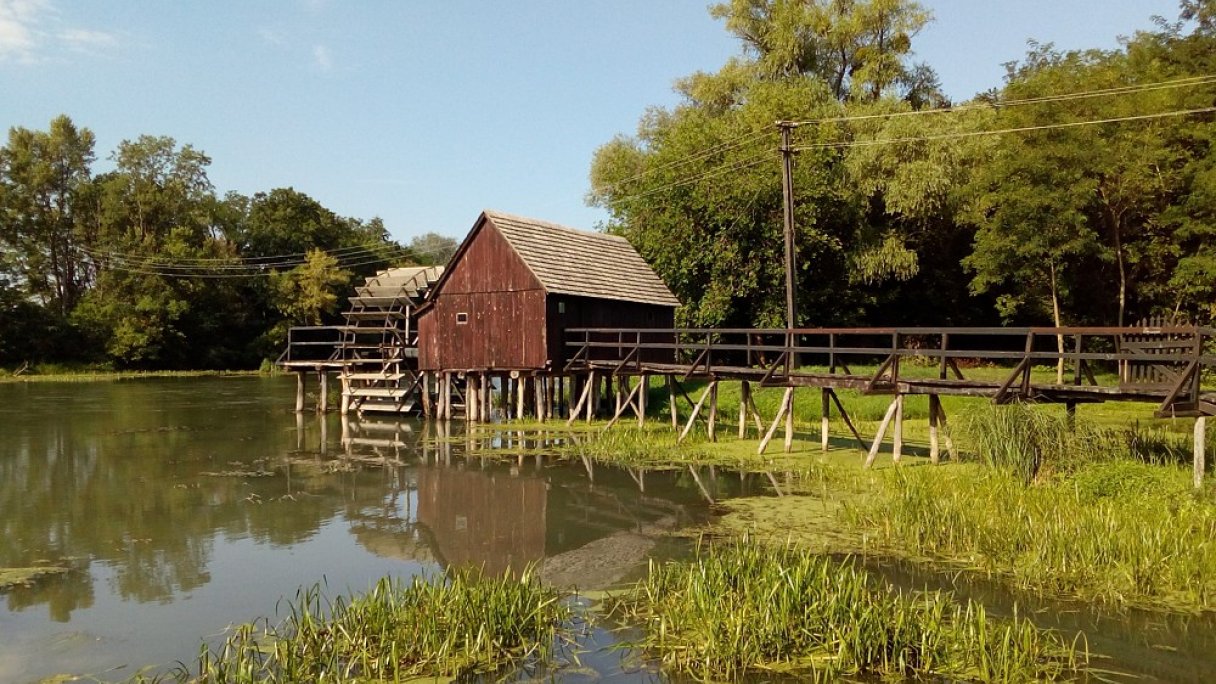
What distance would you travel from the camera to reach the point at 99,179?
64.8 meters

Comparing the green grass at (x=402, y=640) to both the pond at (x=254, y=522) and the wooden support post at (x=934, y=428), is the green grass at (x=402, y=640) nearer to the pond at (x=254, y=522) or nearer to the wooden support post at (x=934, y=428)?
the pond at (x=254, y=522)

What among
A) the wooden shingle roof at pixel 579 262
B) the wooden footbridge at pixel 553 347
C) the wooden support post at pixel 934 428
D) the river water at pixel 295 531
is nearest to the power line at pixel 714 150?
the wooden footbridge at pixel 553 347

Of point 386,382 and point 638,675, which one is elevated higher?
point 386,382

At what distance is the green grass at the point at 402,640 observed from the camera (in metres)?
7.02

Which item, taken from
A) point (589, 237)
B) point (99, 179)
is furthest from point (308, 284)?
point (589, 237)

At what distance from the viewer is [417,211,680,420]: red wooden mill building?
84.5 ft

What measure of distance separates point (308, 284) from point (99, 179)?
56.4 ft

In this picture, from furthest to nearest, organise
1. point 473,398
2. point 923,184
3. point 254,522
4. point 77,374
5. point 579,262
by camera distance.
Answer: point 77,374
point 923,184
point 579,262
point 473,398
point 254,522

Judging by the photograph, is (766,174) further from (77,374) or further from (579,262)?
(77,374)

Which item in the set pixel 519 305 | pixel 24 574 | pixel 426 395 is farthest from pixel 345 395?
pixel 24 574

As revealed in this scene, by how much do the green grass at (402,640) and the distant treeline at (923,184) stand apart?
27633 millimetres

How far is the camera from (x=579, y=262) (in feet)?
92.5

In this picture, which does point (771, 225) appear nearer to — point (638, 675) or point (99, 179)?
point (638, 675)

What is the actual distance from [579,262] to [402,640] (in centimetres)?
2142
